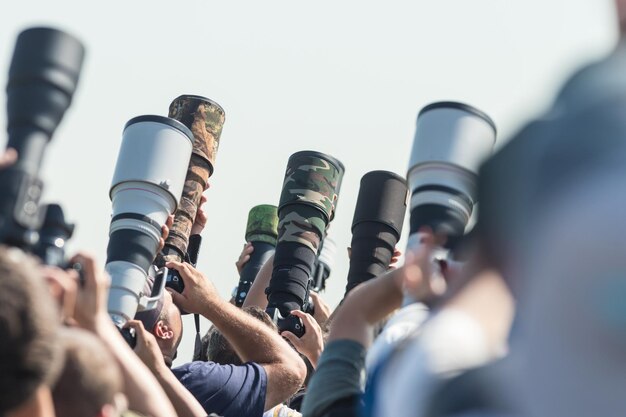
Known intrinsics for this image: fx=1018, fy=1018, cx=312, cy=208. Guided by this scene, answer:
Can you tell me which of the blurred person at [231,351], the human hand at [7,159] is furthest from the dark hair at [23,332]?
the blurred person at [231,351]

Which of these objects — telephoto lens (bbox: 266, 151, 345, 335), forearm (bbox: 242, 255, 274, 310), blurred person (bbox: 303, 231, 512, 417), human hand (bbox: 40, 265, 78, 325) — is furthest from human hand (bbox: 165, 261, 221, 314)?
blurred person (bbox: 303, 231, 512, 417)

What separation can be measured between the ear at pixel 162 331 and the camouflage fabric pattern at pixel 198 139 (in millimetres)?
876

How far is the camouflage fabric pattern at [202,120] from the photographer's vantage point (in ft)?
19.6

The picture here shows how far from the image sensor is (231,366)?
483 centimetres

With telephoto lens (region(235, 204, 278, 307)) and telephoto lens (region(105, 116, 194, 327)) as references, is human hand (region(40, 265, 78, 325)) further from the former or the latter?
telephoto lens (region(235, 204, 278, 307))

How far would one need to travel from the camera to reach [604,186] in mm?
1330

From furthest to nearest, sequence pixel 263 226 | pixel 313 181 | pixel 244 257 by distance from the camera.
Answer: pixel 263 226 < pixel 244 257 < pixel 313 181

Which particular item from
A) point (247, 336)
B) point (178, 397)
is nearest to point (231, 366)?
point (247, 336)

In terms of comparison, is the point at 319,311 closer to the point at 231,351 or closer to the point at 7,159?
the point at 231,351

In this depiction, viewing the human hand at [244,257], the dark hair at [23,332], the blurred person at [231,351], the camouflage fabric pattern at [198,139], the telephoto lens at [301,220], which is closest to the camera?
the dark hair at [23,332]

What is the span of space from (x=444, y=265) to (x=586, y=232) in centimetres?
54

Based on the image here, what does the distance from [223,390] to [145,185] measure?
101 cm

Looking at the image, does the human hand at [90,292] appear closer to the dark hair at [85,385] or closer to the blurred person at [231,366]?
the dark hair at [85,385]

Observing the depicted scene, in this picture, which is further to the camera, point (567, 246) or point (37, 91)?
point (37, 91)
